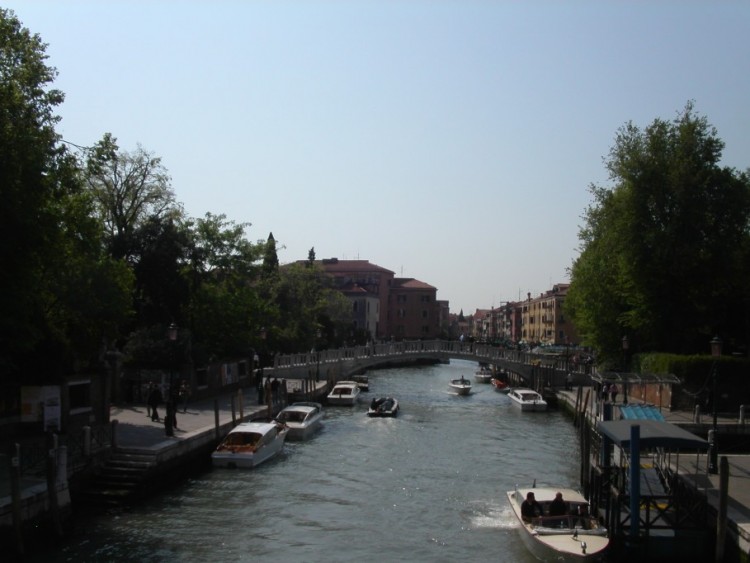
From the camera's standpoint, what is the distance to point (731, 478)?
19.7 metres

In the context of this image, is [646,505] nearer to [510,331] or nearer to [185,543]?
[185,543]

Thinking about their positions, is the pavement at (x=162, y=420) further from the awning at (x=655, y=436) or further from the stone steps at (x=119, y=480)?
the awning at (x=655, y=436)

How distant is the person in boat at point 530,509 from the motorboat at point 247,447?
9.92m

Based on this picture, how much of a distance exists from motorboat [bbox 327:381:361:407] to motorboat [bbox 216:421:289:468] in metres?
16.5

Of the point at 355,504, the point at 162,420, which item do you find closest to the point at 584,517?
the point at 355,504

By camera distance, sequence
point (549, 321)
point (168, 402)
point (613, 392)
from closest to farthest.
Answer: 1. point (168, 402)
2. point (613, 392)
3. point (549, 321)

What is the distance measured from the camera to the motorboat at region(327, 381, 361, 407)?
44.1 meters

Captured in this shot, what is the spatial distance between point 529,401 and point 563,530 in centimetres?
2776

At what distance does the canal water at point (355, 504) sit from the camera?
16.6 meters

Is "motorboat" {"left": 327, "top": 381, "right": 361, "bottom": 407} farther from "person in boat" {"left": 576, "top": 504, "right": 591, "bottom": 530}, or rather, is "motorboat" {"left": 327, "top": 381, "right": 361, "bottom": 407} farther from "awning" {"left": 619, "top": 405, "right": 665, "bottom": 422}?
"person in boat" {"left": 576, "top": 504, "right": 591, "bottom": 530}

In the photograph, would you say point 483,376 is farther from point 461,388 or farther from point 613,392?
point 613,392

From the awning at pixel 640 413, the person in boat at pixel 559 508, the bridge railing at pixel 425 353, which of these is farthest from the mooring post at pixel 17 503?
the bridge railing at pixel 425 353

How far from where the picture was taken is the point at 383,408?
3922 cm

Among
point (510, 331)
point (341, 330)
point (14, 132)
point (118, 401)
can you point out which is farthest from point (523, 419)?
point (510, 331)
